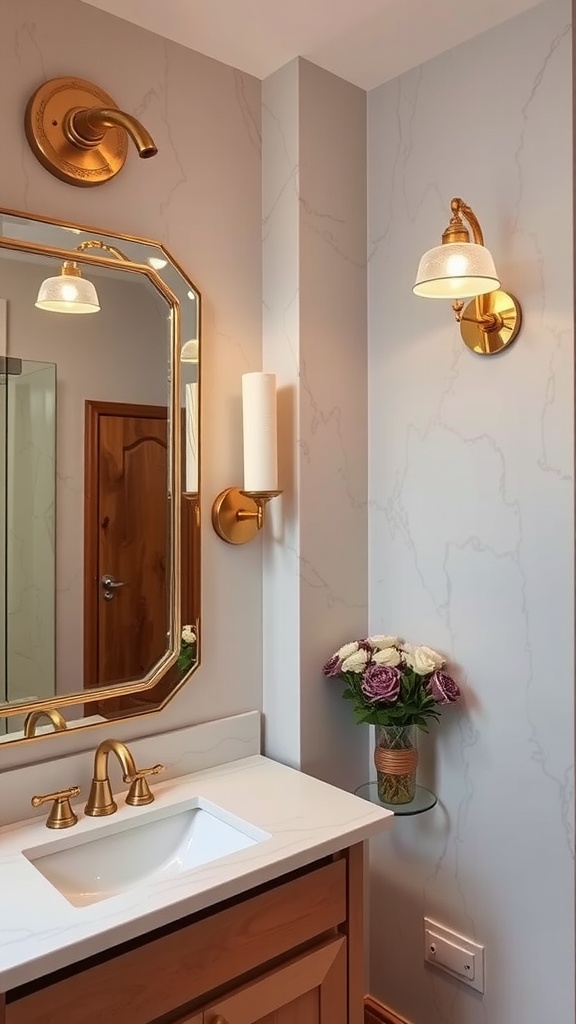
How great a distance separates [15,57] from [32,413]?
63cm

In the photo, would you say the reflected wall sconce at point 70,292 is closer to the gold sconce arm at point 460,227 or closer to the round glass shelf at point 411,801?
the gold sconce arm at point 460,227

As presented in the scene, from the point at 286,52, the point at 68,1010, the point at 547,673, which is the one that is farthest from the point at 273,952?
the point at 286,52

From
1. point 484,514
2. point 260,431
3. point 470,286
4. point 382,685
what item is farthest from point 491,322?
point 382,685

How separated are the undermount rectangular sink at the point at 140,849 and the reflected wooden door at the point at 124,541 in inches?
10.6

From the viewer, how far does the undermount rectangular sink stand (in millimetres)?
1303

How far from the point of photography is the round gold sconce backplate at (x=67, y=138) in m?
1.39

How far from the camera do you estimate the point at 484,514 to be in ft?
5.25

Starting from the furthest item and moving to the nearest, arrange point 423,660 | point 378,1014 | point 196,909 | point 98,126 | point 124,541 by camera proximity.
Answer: point 378,1014
point 423,660
point 124,541
point 98,126
point 196,909

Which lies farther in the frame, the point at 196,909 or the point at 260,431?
the point at 260,431

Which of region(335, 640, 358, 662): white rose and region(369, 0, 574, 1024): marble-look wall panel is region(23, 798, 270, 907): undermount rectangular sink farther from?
region(369, 0, 574, 1024): marble-look wall panel

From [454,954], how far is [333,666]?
663 mm

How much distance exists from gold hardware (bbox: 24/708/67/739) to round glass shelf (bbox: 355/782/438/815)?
677 mm

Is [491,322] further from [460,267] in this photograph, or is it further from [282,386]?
[282,386]

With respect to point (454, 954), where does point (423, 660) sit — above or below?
above
